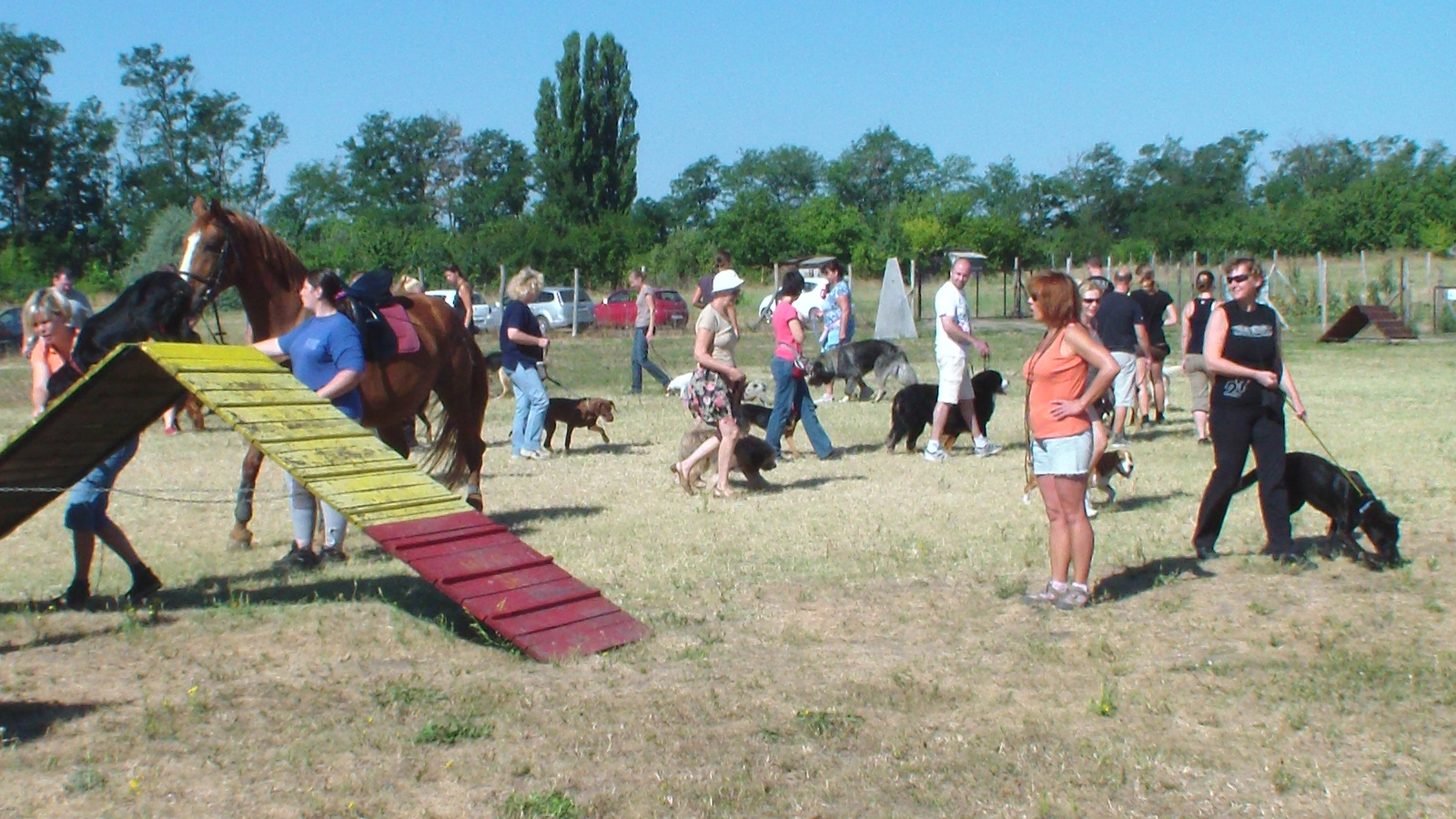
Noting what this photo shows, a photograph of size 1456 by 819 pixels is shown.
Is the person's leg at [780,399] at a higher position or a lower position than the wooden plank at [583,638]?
higher

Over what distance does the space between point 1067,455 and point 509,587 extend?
2.79 meters

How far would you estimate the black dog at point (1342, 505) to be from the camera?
7.41 meters

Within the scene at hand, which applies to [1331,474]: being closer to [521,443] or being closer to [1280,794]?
[1280,794]

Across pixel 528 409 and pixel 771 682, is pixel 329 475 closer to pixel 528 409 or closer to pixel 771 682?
pixel 771 682

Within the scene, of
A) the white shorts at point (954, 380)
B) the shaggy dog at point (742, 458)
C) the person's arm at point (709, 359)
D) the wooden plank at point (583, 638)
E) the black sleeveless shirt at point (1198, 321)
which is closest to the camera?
the wooden plank at point (583, 638)

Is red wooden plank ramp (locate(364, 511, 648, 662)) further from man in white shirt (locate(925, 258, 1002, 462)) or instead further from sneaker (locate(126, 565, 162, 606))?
man in white shirt (locate(925, 258, 1002, 462))

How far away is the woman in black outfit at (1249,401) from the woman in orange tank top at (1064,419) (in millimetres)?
1125

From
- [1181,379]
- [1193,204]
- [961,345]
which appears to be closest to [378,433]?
[961,345]

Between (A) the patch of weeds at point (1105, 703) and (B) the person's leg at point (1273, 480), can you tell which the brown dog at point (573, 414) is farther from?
(A) the patch of weeds at point (1105, 703)

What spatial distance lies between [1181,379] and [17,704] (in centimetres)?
1892

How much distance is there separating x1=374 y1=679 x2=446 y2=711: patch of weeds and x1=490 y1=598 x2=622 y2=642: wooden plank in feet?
1.52

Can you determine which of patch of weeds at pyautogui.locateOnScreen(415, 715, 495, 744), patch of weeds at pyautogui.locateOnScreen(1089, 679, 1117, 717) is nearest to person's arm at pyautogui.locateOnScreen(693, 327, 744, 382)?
patch of weeds at pyautogui.locateOnScreen(1089, 679, 1117, 717)

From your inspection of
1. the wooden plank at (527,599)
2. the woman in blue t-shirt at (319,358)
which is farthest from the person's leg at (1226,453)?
the woman in blue t-shirt at (319,358)

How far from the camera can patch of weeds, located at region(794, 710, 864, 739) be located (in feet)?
16.7
